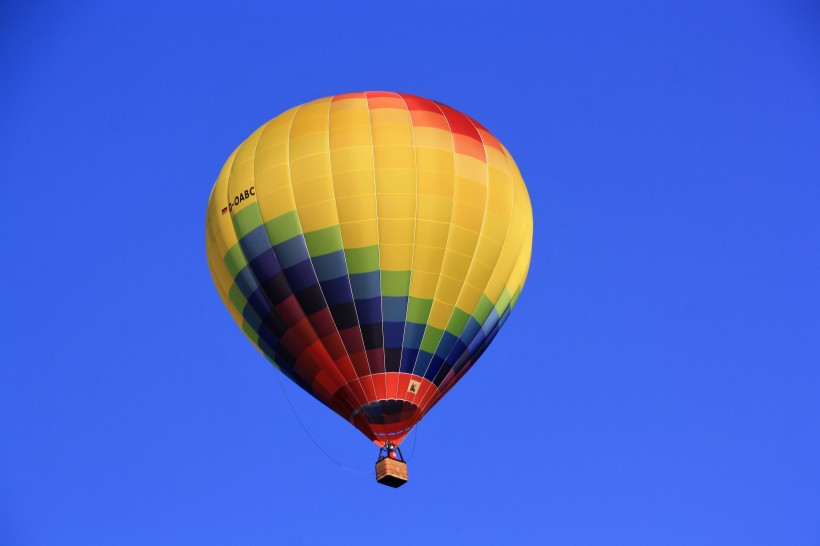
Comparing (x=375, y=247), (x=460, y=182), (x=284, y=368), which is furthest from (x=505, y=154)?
(x=284, y=368)

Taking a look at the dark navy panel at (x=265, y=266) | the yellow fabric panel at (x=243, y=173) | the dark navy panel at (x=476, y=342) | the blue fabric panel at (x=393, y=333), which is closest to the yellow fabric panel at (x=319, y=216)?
the dark navy panel at (x=265, y=266)

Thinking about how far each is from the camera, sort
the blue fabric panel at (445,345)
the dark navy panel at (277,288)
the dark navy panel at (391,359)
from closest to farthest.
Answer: the dark navy panel at (391,359) < the dark navy panel at (277,288) < the blue fabric panel at (445,345)

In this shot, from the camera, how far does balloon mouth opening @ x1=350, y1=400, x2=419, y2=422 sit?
23891mm

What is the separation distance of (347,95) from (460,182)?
2975 millimetres

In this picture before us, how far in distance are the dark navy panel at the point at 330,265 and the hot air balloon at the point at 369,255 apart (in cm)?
2

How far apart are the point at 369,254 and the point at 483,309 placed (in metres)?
2.45

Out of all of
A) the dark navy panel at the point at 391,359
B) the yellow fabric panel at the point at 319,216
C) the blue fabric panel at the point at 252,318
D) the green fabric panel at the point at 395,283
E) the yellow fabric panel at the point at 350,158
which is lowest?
the dark navy panel at the point at 391,359

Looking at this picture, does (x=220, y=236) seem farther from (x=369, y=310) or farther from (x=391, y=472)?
(x=391, y=472)

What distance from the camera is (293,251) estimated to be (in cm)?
2430

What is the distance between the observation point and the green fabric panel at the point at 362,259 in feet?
79.4

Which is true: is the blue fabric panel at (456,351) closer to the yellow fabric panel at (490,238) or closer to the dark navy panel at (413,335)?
the yellow fabric panel at (490,238)

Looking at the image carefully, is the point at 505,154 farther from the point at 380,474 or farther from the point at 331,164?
the point at 380,474

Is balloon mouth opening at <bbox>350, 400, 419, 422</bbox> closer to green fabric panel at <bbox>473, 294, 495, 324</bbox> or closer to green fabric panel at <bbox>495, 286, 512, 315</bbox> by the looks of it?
green fabric panel at <bbox>473, 294, 495, 324</bbox>

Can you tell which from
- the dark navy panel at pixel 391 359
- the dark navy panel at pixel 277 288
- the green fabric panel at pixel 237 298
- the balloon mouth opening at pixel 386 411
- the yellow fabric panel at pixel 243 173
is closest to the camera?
the balloon mouth opening at pixel 386 411
